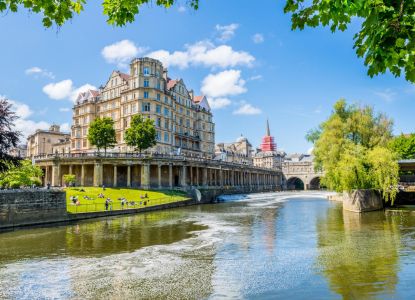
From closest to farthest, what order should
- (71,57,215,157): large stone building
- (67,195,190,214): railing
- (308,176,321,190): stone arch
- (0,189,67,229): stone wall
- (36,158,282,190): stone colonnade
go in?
(0,189,67,229): stone wall < (67,195,190,214): railing < (36,158,282,190): stone colonnade < (71,57,215,157): large stone building < (308,176,321,190): stone arch

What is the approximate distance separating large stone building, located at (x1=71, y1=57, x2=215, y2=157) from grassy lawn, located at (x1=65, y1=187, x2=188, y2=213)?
22624 mm

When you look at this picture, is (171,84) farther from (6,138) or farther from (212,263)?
(212,263)

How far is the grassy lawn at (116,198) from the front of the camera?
44.7 m

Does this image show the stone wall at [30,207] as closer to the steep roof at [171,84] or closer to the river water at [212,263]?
the river water at [212,263]

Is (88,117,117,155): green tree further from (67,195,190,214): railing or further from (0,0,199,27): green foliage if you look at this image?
(0,0,199,27): green foliage

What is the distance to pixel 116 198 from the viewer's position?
56.6 m

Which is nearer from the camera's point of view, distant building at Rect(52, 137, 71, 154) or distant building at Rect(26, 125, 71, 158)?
distant building at Rect(52, 137, 71, 154)

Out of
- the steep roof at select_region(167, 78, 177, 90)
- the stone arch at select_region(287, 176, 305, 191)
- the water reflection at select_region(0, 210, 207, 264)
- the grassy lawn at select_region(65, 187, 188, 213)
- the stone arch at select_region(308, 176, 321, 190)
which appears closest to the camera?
the water reflection at select_region(0, 210, 207, 264)

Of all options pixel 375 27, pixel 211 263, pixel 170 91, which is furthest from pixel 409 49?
pixel 170 91

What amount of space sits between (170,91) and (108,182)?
3548 cm

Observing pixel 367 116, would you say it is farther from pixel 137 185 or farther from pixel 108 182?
pixel 108 182

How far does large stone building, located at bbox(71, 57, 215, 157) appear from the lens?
85062mm

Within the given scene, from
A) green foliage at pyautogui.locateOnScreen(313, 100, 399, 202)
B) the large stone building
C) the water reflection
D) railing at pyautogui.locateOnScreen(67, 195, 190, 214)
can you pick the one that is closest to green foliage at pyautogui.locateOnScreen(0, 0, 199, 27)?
the water reflection

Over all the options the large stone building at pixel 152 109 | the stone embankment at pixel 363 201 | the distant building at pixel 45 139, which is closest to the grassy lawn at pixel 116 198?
the large stone building at pixel 152 109
